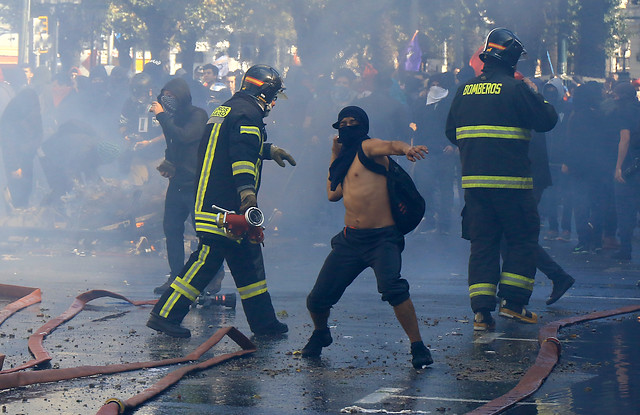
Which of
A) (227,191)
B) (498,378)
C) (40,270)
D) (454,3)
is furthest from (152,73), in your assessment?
(498,378)

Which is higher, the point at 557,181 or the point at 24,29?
the point at 24,29

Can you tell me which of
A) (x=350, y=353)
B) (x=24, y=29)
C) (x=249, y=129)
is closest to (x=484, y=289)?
(x=350, y=353)

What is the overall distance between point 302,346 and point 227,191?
3.92 ft

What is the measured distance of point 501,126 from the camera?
7.70 metres

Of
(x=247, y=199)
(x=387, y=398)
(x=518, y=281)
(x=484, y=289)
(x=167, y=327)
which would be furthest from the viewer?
(x=518, y=281)

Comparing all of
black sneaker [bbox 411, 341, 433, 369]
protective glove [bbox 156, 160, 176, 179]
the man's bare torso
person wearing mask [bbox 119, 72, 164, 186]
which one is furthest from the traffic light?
black sneaker [bbox 411, 341, 433, 369]

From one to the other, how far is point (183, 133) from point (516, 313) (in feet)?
10.8

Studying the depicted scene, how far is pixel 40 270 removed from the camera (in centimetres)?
1209

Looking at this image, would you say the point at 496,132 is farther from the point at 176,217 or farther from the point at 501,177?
the point at 176,217

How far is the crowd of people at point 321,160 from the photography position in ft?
24.3

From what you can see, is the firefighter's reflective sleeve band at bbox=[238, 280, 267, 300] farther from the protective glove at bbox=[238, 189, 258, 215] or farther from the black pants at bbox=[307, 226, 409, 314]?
the black pants at bbox=[307, 226, 409, 314]

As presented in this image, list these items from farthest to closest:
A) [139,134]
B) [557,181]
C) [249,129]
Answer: [139,134]
[557,181]
[249,129]

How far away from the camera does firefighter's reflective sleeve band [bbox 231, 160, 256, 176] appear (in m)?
7.12

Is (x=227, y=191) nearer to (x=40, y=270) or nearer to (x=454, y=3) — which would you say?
(x=40, y=270)
